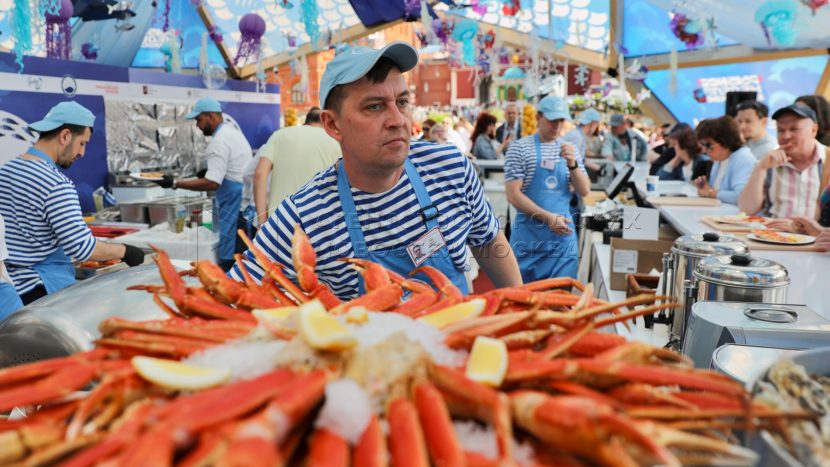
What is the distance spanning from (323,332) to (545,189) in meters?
3.94

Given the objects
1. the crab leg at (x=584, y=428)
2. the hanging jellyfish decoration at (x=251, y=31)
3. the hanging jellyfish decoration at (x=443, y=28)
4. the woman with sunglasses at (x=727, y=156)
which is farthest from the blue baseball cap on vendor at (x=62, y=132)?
the hanging jellyfish decoration at (x=443, y=28)

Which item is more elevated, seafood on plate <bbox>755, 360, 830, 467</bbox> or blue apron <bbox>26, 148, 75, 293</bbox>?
seafood on plate <bbox>755, 360, 830, 467</bbox>

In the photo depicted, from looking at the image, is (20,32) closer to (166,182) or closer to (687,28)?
(166,182)

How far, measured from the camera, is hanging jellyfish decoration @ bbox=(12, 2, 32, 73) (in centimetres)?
467

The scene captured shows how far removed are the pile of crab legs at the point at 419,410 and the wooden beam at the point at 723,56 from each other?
388 inches

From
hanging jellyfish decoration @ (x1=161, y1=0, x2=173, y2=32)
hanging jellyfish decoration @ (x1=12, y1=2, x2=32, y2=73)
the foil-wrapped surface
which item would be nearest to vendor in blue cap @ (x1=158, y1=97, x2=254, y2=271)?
the foil-wrapped surface

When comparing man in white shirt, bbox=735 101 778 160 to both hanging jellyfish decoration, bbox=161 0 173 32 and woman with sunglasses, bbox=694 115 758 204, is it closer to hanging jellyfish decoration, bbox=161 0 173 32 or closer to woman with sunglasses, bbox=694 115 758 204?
woman with sunglasses, bbox=694 115 758 204

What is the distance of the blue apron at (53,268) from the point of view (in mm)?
3096

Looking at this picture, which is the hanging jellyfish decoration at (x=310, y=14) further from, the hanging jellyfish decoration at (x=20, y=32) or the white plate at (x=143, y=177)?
the hanging jellyfish decoration at (x=20, y=32)

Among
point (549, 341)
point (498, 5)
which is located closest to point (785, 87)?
point (498, 5)

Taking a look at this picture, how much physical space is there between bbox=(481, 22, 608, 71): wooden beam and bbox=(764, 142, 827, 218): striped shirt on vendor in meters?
8.35

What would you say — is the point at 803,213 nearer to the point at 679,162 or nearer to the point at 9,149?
the point at 679,162

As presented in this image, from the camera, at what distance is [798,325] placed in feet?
4.17

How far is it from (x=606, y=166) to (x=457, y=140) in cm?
262
